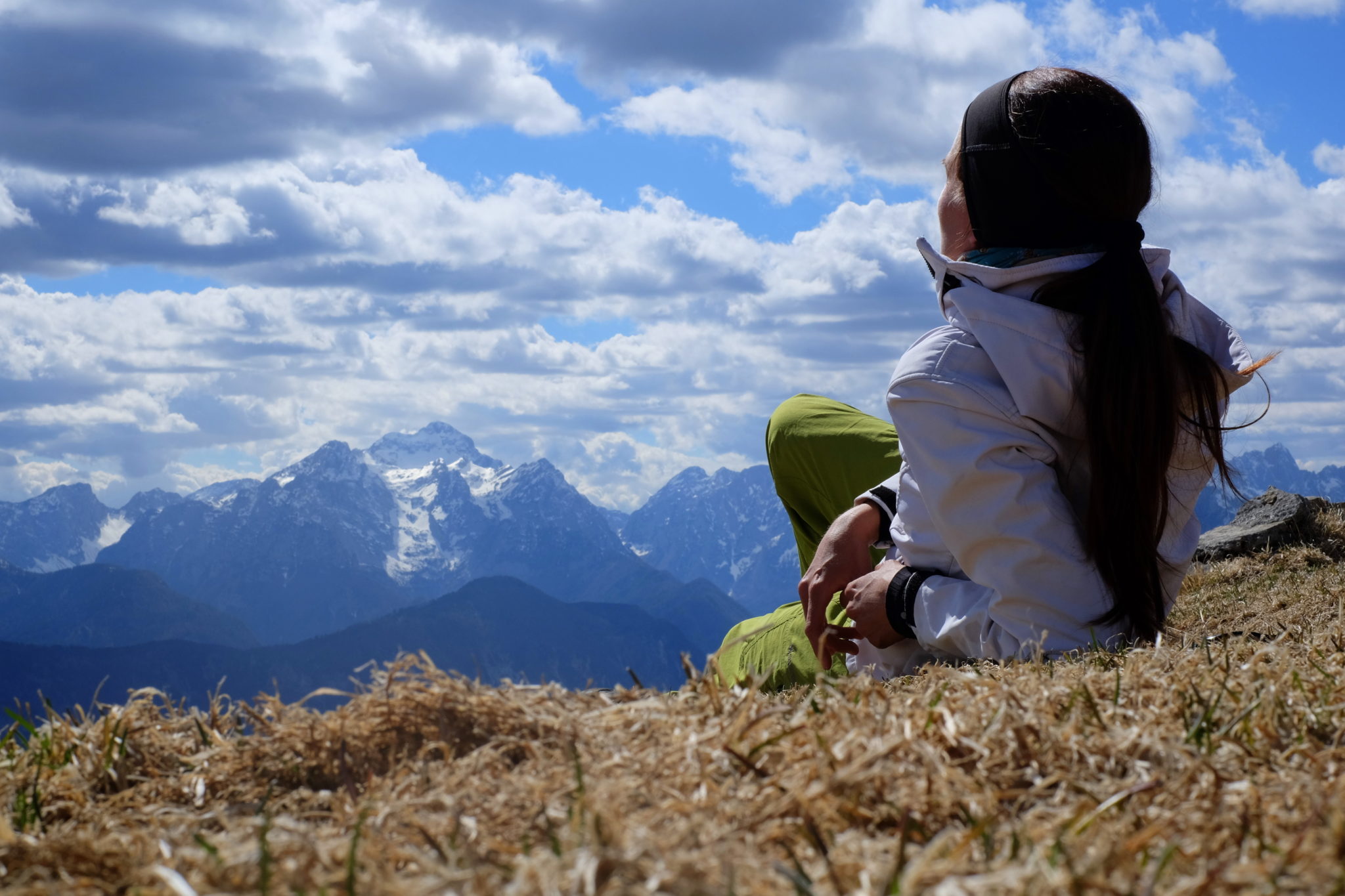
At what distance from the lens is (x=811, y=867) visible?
54.6 inches

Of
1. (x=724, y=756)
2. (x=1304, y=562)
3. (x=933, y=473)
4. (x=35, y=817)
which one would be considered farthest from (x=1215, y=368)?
(x=1304, y=562)

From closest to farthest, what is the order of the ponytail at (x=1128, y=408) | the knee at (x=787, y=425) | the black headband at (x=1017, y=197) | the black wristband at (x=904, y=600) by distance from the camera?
the ponytail at (x=1128, y=408) → the black headband at (x=1017, y=197) → the black wristband at (x=904, y=600) → the knee at (x=787, y=425)

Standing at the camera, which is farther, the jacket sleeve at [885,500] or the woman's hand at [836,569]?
the jacket sleeve at [885,500]

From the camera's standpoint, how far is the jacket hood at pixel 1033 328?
3248 millimetres

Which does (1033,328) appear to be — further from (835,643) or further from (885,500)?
(835,643)

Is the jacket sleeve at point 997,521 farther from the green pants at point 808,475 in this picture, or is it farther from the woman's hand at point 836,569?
the green pants at point 808,475

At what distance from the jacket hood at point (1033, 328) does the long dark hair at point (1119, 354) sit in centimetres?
5

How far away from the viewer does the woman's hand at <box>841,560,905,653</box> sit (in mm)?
3611

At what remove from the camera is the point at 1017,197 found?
3.44 m

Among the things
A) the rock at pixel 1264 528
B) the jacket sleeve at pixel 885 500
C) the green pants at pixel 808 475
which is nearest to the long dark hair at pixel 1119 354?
the jacket sleeve at pixel 885 500

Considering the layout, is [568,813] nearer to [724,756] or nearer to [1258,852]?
[724,756]

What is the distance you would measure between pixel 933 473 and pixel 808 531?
82.8 inches

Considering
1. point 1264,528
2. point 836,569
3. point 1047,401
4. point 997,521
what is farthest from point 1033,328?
point 1264,528

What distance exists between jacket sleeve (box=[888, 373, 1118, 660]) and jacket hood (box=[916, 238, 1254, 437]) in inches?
4.2
